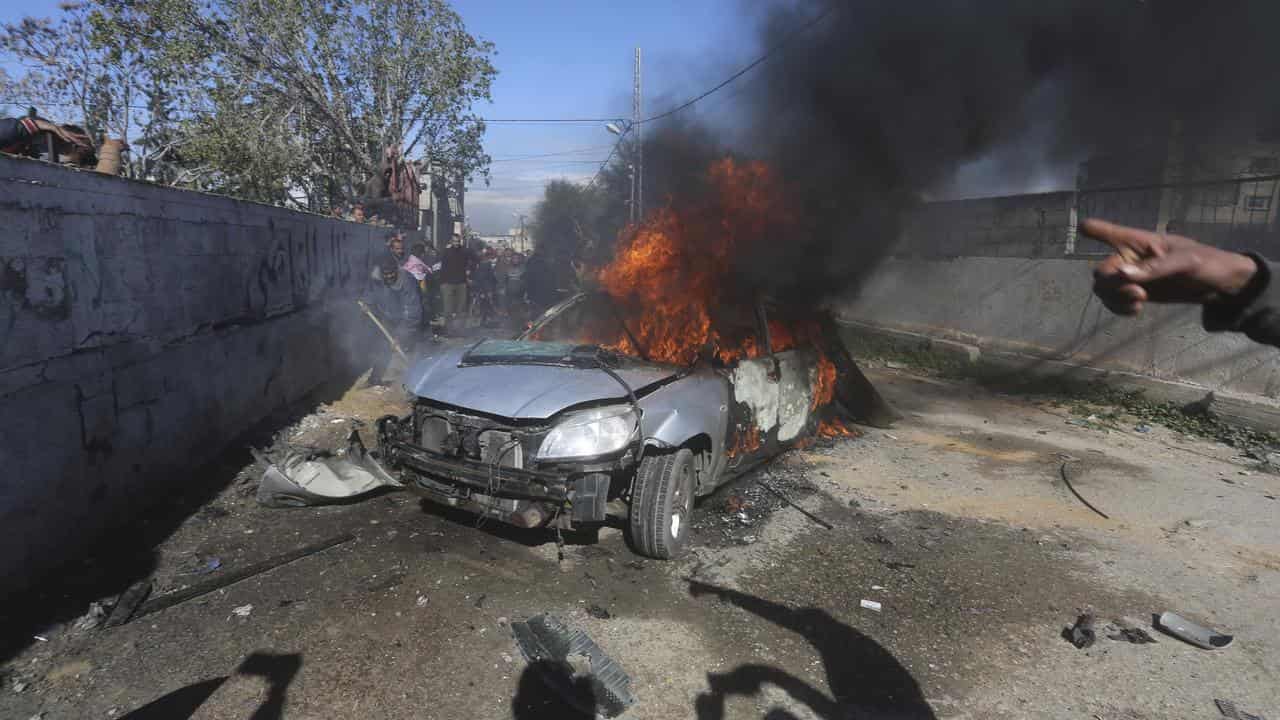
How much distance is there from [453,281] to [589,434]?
443 inches

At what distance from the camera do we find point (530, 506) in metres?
3.68

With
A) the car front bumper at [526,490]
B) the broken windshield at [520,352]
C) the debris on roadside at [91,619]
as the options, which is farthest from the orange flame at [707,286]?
the debris on roadside at [91,619]

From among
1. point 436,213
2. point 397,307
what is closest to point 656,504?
point 397,307

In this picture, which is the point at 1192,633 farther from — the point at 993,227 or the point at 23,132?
the point at 993,227

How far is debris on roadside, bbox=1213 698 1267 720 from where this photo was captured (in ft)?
9.64

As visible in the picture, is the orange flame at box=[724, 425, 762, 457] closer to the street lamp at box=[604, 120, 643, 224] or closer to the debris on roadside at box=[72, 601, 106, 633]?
the debris on roadside at box=[72, 601, 106, 633]

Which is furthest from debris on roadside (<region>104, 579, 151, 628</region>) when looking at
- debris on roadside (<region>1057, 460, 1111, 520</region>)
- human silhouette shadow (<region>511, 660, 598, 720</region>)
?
debris on roadside (<region>1057, 460, 1111, 520</region>)

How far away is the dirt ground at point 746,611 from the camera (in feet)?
9.68

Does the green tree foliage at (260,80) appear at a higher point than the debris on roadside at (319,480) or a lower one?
higher

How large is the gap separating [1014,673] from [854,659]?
74cm

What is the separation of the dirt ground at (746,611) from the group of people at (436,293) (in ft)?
14.3

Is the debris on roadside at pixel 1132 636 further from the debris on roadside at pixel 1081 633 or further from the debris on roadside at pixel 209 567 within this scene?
the debris on roadside at pixel 209 567

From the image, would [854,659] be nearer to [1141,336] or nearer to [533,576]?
[533,576]

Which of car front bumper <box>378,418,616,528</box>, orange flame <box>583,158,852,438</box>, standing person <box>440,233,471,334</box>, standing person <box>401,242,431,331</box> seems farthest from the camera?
standing person <box>440,233,471,334</box>
